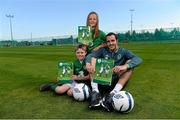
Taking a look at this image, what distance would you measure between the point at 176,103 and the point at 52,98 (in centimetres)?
260

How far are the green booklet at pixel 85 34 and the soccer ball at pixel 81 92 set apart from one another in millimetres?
1247

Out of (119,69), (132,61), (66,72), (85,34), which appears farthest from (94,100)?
(85,34)

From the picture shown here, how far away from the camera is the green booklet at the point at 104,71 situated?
5.90 meters

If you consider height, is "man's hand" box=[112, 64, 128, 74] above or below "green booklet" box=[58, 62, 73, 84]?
above

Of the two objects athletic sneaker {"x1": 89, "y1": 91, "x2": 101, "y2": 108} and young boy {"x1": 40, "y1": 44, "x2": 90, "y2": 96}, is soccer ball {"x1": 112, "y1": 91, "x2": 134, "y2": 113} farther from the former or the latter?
young boy {"x1": 40, "y1": 44, "x2": 90, "y2": 96}

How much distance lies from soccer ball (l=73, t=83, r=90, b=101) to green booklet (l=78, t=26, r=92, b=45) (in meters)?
1.25

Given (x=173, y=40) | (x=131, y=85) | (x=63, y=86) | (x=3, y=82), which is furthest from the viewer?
(x=173, y=40)

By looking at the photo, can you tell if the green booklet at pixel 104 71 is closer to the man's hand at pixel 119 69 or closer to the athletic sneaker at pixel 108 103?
the man's hand at pixel 119 69

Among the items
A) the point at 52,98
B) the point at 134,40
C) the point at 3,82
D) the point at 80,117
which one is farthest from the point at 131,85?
the point at 134,40

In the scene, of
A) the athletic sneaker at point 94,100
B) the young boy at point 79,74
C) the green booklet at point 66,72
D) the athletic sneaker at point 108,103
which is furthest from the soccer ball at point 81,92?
the athletic sneaker at point 108,103

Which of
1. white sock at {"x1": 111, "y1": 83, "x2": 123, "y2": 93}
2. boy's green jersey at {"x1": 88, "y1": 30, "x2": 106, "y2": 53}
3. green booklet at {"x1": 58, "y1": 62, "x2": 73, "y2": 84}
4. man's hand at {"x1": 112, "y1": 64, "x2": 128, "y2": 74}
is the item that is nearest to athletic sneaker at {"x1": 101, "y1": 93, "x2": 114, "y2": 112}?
white sock at {"x1": 111, "y1": 83, "x2": 123, "y2": 93}

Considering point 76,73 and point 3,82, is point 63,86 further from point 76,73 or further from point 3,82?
point 3,82

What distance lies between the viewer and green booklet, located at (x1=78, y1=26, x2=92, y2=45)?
6.98 meters

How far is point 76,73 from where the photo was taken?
7.03 meters
